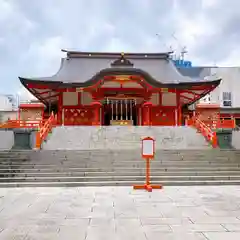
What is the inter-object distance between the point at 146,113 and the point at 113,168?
11978mm

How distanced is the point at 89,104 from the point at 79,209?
1722 centimetres

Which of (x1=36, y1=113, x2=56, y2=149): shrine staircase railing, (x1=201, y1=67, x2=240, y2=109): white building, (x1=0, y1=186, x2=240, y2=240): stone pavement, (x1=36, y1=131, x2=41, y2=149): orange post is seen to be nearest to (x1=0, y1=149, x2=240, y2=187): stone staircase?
(x1=0, y1=186, x2=240, y2=240): stone pavement

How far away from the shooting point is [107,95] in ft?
75.9

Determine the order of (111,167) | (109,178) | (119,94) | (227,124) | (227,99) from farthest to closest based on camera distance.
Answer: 1. (227,99)
2. (119,94)
3. (227,124)
4. (111,167)
5. (109,178)

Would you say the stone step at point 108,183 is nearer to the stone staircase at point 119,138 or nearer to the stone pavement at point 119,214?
the stone pavement at point 119,214

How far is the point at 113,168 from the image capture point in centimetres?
1088

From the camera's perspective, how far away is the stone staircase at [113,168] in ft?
32.2

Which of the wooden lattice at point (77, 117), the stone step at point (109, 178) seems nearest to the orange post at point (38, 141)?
the stone step at point (109, 178)

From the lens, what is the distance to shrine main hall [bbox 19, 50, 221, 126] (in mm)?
21203

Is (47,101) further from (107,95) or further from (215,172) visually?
(215,172)

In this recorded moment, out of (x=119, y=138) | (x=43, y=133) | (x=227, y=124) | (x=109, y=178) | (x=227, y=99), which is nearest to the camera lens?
(x=109, y=178)

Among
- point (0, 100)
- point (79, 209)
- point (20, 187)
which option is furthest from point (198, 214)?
point (0, 100)

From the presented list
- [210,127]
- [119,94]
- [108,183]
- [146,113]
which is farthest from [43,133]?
[210,127]

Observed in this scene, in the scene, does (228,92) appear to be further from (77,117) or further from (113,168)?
(113,168)
